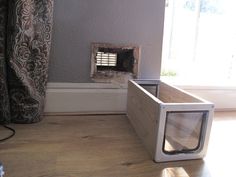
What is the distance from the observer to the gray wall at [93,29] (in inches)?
47.4

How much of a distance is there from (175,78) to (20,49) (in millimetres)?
938

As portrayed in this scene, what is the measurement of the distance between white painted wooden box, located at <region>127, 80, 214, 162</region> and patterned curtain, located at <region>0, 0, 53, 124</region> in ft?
1.53

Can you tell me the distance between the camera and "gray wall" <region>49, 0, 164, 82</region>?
1204 millimetres

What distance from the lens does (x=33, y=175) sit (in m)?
0.72

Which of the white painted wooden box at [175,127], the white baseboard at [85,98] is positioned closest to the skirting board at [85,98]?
the white baseboard at [85,98]

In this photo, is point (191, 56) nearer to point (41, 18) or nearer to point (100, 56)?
point (100, 56)

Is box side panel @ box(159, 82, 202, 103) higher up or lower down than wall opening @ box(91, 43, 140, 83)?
lower down

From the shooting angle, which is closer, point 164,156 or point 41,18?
point 164,156

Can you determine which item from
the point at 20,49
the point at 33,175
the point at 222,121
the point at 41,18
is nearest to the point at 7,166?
the point at 33,175

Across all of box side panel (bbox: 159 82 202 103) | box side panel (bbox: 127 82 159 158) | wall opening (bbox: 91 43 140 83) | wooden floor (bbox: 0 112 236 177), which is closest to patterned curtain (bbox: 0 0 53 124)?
wooden floor (bbox: 0 112 236 177)

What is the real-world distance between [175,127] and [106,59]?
571 mm

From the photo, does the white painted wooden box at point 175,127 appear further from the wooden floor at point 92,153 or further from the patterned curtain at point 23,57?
the patterned curtain at point 23,57

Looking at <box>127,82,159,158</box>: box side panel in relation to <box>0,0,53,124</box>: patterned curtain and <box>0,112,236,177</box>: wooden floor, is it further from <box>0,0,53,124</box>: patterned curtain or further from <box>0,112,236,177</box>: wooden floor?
<box>0,0,53,124</box>: patterned curtain

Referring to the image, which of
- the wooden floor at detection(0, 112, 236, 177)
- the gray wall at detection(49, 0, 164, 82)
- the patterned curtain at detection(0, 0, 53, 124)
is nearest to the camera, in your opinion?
the wooden floor at detection(0, 112, 236, 177)
